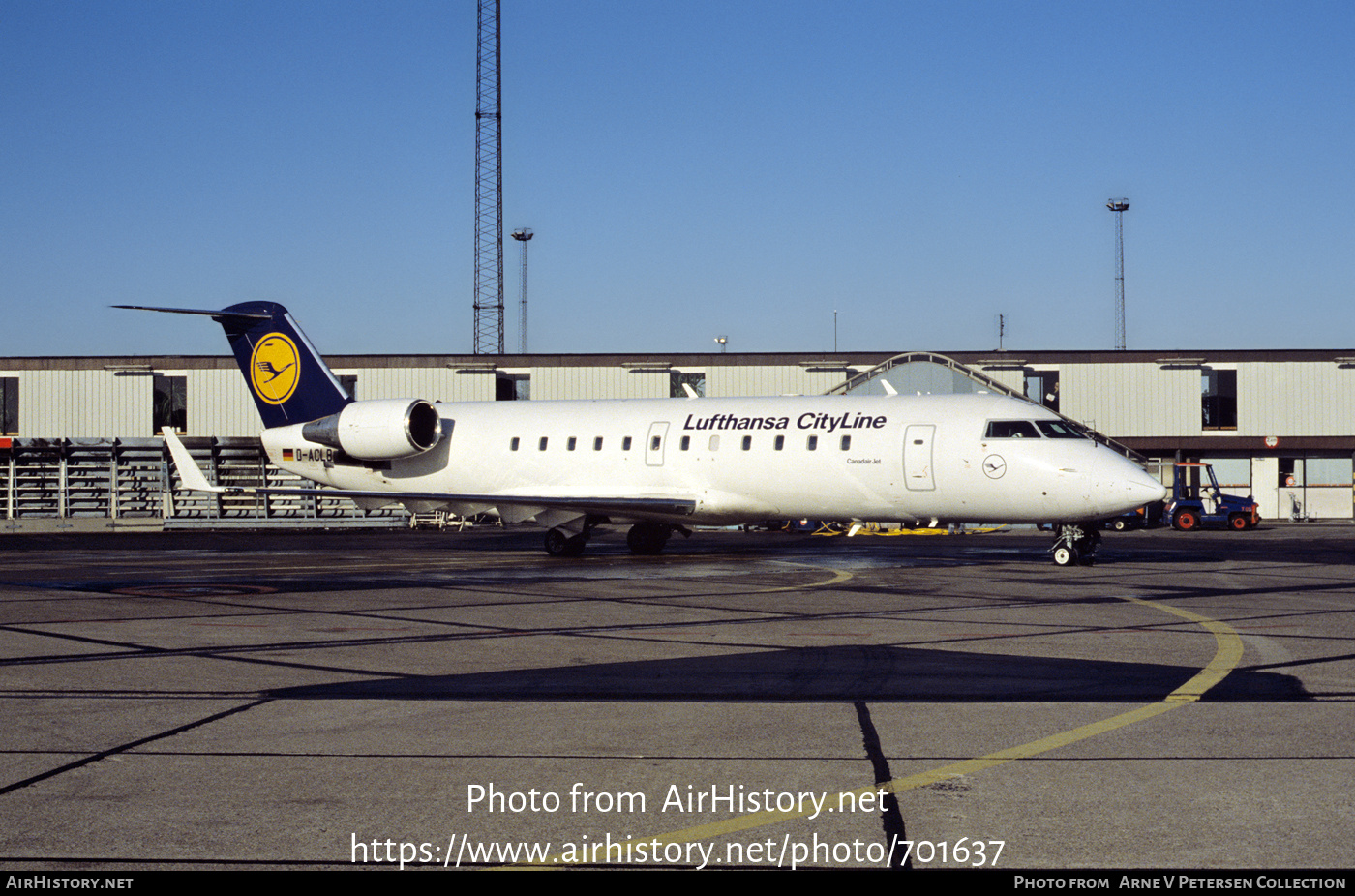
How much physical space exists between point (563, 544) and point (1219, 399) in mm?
34449

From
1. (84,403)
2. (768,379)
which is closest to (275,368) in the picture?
(768,379)

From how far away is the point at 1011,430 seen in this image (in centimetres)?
2191

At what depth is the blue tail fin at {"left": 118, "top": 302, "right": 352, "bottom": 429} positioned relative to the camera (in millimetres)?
28875

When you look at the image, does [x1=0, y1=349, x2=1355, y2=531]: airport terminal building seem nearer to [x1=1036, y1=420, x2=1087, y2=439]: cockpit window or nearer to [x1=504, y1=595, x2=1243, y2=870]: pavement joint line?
[x1=1036, y1=420, x2=1087, y2=439]: cockpit window

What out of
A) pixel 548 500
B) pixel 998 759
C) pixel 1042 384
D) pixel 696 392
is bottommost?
pixel 998 759

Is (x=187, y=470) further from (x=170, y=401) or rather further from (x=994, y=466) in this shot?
(x=170, y=401)

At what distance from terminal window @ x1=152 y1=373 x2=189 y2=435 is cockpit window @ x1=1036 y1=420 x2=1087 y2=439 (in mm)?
38469

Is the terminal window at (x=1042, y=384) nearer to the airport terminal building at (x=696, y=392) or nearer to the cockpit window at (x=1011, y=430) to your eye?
the airport terminal building at (x=696, y=392)

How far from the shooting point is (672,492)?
83.0 ft

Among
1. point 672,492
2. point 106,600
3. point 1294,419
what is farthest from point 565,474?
point 1294,419

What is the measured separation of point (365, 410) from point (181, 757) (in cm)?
2182

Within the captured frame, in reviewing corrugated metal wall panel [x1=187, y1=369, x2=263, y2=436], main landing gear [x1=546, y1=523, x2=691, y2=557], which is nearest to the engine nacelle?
main landing gear [x1=546, y1=523, x2=691, y2=557]

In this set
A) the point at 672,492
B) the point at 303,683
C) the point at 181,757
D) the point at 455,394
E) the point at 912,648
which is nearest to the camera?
the point at 181,757

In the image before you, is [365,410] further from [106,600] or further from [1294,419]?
[1294,419]
